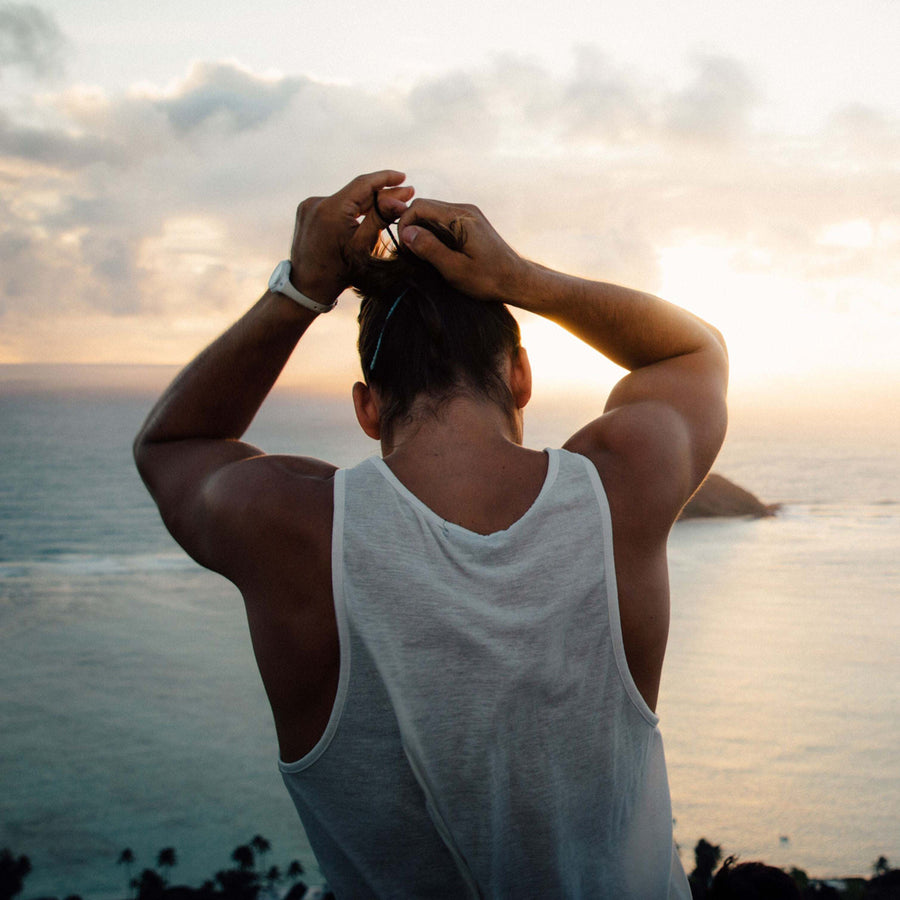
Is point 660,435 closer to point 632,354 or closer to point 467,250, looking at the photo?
point 632,354

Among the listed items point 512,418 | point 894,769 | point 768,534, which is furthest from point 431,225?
point 768,534

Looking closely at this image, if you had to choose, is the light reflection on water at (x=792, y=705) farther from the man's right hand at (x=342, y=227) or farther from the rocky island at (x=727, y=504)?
the man's right hand at (x=342, y=227)

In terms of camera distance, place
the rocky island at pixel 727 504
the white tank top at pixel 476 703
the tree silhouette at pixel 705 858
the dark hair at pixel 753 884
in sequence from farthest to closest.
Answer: the rocky island at pixel 727 504 < the tree silhouette at pixel 705 858 < the dark hair at pixel 753 884 < the white tank top at pixel 476 703

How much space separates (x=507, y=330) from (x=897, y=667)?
18415mm

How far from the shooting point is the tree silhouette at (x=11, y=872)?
14.4 meters

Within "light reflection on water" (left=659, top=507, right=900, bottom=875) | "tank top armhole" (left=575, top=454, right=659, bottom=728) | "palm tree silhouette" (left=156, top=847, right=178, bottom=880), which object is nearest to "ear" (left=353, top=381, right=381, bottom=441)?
"tank top armhole" (left=575, top=454, right=659, bottom=728)

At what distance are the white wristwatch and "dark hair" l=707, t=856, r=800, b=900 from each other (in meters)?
1.50

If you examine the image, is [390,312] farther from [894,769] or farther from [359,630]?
[894,769]

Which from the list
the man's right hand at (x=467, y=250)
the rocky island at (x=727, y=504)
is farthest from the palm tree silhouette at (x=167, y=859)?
the rocky island at (x=727, y=504)

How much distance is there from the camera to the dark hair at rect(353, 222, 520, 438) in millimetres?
1255

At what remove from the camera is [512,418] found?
1284mm

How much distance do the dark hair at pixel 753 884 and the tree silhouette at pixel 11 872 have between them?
660 inches

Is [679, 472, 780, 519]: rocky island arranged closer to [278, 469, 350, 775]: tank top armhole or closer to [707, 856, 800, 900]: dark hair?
[707, 856, 800, 900]: dark hair

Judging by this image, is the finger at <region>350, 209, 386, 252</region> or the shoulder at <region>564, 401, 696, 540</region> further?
the finger at <region>350, 209, 386, 252</region>
